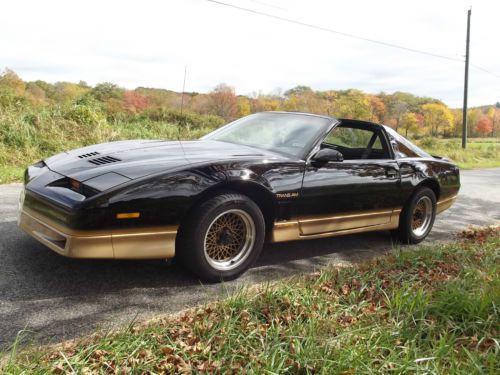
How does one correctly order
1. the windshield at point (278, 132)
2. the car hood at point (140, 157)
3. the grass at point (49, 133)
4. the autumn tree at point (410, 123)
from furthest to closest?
the autumn tree at point (410, 123), the grass at point (49, 133), the windshield at point (278, 132), the car hood at point (140, 157)

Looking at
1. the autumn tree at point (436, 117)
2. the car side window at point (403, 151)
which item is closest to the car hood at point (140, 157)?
the car side window at point (403, 151)

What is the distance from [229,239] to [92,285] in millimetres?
1052

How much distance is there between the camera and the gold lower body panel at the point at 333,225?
12.3ft

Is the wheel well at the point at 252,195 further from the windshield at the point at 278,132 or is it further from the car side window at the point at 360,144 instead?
the car side window at the point at 360,144

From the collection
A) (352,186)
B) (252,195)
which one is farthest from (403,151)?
A: (252,195)

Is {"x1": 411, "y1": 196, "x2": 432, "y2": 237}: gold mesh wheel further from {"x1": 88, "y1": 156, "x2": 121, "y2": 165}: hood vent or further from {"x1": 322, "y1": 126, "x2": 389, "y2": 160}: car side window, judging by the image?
{"x1": 88, "y1": 156, "x2": 121, "y2": 165}: hood vent

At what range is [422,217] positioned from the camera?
537cm

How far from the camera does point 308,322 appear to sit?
2701 mm

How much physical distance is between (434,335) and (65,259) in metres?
2.73

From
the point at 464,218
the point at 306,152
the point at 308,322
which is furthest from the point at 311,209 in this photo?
the point at 464,218

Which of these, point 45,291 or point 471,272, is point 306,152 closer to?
point 471,272

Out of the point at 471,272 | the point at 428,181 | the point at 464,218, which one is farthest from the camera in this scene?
the point at 464,218

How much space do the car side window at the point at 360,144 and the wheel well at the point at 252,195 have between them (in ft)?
4.99

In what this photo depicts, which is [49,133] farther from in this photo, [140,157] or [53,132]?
[140,157]
